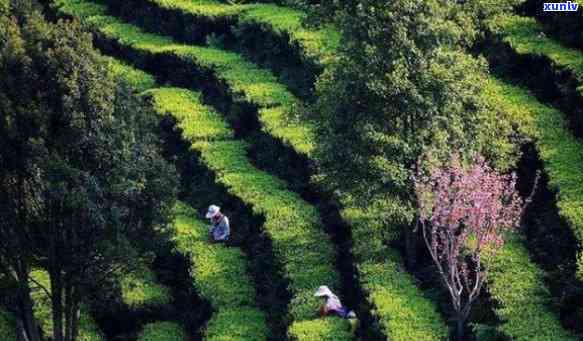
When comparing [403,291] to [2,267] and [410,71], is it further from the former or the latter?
[2,267]

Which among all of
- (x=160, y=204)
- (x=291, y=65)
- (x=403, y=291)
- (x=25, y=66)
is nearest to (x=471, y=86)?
(x=403, y=291)

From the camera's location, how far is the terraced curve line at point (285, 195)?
22875mm

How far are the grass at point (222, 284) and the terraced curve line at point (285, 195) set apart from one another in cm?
123

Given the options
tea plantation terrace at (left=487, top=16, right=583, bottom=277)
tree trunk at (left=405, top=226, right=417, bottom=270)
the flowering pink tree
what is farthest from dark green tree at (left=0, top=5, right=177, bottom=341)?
tea plantation terrace at (left=487, top=16, right=583, bottom=277)

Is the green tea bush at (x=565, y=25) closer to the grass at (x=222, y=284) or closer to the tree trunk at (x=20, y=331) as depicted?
the grass at (x=222, y=284)

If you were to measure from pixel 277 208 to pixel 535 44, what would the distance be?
9.48 metres

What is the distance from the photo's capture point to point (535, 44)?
31.4 m

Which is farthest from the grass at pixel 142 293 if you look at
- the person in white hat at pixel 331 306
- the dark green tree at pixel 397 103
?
the dark green tree at pixel 397 103

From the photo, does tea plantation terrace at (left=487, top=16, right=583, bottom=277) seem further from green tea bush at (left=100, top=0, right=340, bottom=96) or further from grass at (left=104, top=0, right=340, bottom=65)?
green tea bush at (left=100, top=0, right=340, bottom=96)

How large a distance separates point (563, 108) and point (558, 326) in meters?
9.24

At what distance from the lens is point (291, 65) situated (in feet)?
120

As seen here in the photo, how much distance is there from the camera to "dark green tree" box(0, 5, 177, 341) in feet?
74.3

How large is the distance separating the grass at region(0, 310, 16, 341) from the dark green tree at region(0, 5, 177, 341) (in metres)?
2.57

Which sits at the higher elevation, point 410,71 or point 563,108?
point 410,71
